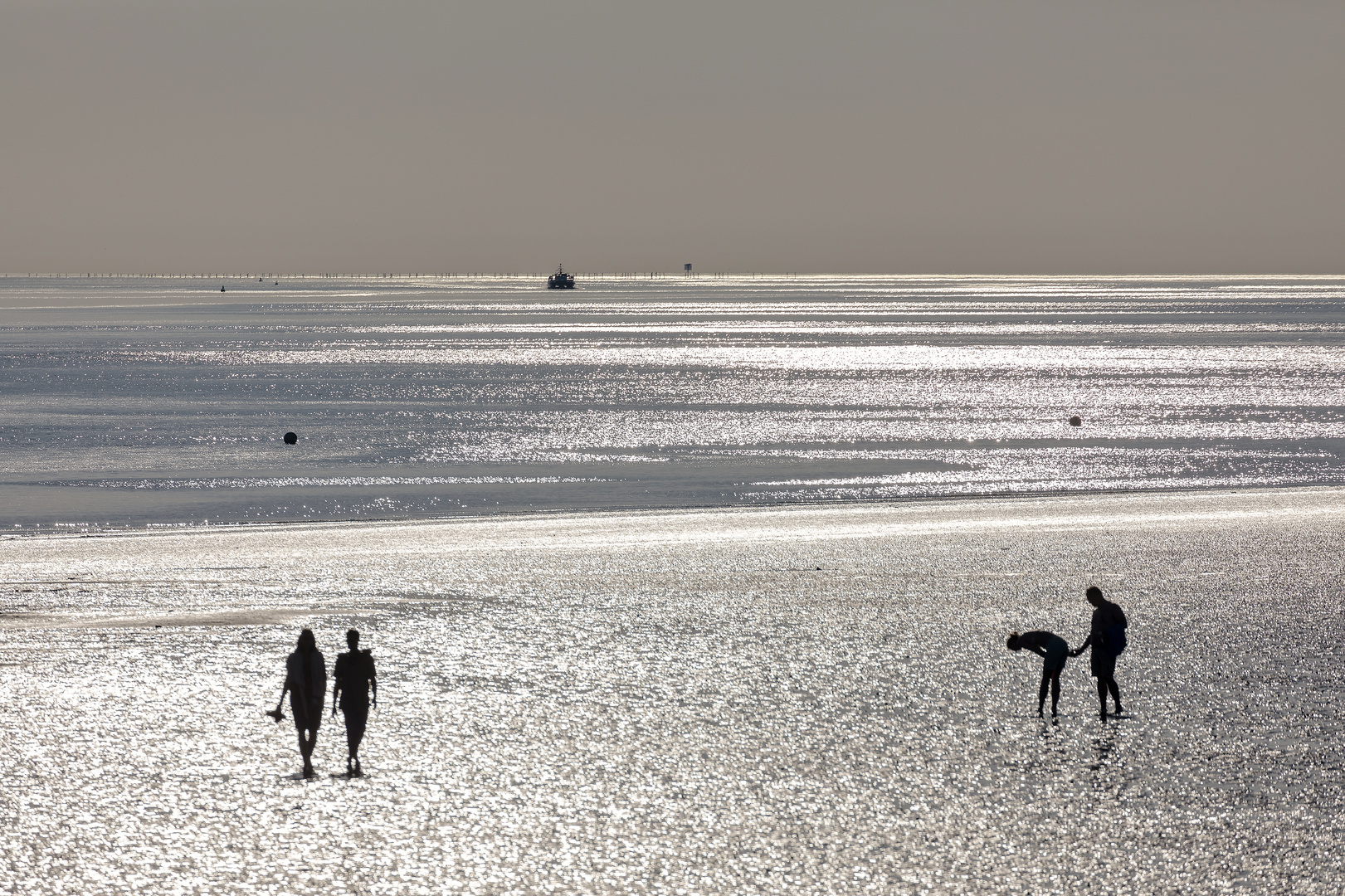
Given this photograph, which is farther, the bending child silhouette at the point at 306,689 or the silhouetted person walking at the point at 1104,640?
the silhouetted person walking at the point at 1104,640

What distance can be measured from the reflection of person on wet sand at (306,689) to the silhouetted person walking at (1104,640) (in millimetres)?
9084

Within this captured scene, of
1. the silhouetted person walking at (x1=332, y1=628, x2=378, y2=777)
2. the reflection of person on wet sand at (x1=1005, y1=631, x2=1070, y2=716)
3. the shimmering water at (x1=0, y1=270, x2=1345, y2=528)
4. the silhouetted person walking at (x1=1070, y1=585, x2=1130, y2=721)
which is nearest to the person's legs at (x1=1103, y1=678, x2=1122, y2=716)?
the silhouetted person walking at (x1=1070, y1=585, x2=1130, y2=721)

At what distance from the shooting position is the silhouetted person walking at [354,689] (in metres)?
15.0

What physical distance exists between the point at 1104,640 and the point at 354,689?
904cm

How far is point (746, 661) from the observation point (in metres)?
20.3

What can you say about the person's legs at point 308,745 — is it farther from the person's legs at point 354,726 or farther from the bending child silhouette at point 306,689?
the person's legs at point 354,726

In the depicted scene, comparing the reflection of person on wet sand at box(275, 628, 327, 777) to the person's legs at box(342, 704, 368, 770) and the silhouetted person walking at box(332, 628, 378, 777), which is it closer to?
the silhouetted person walking at box(332, 628, 378, 777)

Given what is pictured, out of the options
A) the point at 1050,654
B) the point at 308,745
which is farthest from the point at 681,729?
the point at 1050,654

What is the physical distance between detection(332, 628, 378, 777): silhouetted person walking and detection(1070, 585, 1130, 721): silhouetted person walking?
8.56 meters

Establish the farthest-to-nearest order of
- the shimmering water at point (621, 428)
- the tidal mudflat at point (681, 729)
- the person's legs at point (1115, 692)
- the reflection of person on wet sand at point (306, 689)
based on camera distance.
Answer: the shimmering water at point (621, 428), the person's legs at point (1115, 692), the reflection of person on wet sand at point (306, 689), the tidal mudflat at point (681, 729)

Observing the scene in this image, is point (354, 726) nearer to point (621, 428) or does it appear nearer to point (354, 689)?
point (354, 689)

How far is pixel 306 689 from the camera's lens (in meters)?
15.1

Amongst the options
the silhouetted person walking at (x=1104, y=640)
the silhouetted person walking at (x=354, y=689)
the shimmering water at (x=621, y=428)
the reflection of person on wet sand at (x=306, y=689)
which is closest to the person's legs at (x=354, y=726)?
the silhouetted person walking at (x=354, y=689)

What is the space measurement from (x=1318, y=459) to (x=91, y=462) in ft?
155
